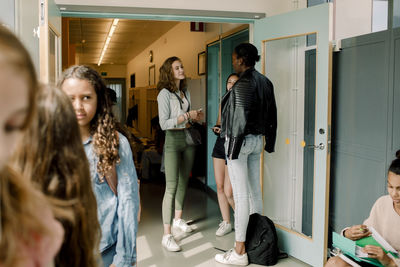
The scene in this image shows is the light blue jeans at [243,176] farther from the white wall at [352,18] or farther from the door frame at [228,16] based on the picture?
the white wall at [352,18]

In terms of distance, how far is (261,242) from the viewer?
3.32m

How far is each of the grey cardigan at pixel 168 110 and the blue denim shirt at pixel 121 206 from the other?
215 cm

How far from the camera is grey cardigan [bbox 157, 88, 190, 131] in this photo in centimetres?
361

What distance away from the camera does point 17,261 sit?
49 centimetres

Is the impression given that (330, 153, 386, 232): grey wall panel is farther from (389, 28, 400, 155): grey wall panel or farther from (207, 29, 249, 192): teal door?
(207, 29, 249, 192): teal door

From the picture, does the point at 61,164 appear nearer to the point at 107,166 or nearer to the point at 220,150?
the point at 107,166

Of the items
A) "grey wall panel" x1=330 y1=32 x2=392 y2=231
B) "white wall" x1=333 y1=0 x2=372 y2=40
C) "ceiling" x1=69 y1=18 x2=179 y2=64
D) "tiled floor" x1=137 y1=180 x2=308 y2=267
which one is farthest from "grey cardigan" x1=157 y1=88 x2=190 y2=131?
"ceiling" x1=69 y1=18 x2=179 y2=64

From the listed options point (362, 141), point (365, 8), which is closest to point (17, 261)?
point (362, 141)

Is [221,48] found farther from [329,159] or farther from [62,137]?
[62,137]

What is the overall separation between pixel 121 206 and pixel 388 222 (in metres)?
1.37

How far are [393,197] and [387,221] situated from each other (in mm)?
137

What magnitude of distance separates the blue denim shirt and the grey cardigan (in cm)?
215

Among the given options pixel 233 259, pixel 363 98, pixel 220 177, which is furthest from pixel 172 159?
pixel 363 98

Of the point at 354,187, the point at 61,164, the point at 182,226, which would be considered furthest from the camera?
the point at 182,226
